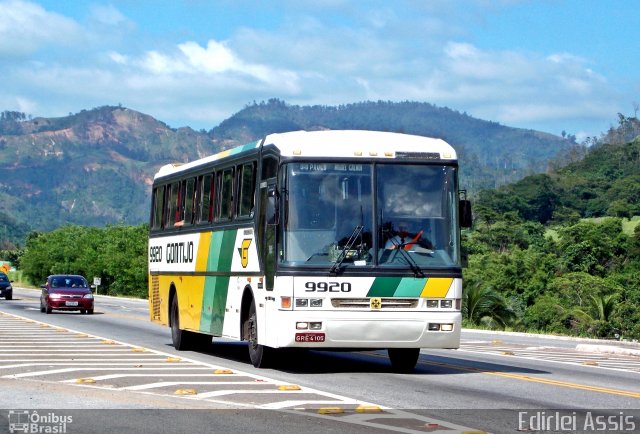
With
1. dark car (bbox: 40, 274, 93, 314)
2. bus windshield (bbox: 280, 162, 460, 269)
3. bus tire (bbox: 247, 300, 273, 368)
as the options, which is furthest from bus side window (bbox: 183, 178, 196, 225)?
dark car (bbox: 40, 274, 93, 314)

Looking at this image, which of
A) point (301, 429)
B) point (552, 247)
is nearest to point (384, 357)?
point (301, 429)

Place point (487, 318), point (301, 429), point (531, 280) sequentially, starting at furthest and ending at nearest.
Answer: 1. point (531, 280)
2. point (487, 318)
3. point (301, 429)

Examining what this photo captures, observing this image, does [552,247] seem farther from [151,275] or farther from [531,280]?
[151,275]

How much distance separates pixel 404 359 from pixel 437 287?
202cm

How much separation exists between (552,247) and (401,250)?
84279 mm

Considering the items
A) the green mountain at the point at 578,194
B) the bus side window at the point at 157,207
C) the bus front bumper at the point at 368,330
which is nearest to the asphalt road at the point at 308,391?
the bus front bumper at the point at 368,330

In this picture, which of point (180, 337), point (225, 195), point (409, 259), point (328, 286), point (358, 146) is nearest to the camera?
point (328, 286)

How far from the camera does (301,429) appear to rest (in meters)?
11.1

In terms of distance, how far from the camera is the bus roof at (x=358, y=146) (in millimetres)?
17125

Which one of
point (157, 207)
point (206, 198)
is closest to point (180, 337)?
point (206, 198)

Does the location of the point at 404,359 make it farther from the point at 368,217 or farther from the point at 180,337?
the point at 180,337

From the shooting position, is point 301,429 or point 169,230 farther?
point 169,230

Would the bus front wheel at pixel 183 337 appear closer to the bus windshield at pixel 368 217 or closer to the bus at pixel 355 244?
the bus at pixel 355 244

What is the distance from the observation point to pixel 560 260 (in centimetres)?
8981
